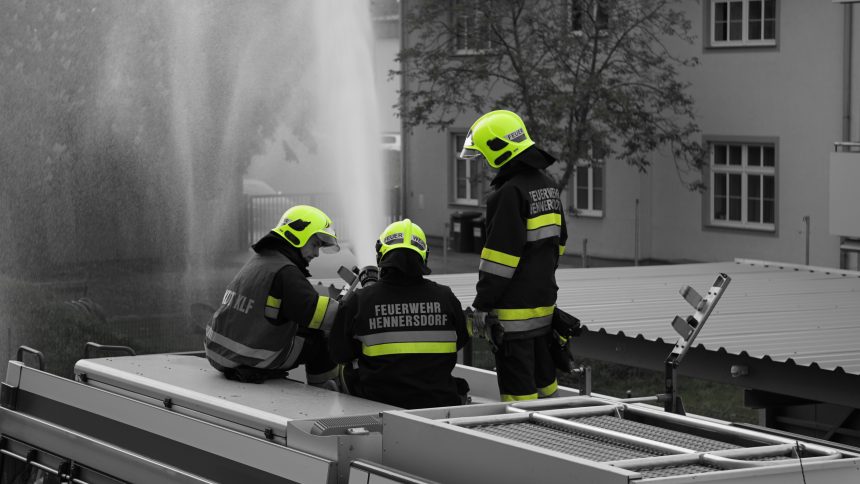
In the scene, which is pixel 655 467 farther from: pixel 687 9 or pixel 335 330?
pixel 687 9

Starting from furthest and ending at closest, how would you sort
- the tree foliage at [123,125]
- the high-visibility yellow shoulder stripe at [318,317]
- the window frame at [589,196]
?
A: 1. the window frame at [589,196]
2. the tree foliage at [123,125]
3. the high-visibility yellow shoulder stripe at [318,317]

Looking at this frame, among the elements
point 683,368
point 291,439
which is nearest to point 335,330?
point 291,439

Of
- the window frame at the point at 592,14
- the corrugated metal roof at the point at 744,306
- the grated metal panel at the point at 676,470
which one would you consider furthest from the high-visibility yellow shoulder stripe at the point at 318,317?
the window frame at the point at 592,14

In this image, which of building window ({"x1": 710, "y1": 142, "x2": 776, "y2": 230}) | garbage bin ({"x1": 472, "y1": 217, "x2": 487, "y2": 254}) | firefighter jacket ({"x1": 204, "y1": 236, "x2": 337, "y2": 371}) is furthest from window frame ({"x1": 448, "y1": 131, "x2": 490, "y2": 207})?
firefighter jacket ({"x1": 204, "y1": 236, "x2": 337, "y2": 371})

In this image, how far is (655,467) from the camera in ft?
16.7

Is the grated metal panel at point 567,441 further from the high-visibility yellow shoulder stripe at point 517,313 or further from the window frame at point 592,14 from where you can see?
the window frame at point 592,14

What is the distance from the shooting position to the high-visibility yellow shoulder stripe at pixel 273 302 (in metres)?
7.65

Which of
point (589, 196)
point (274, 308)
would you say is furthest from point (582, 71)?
point (274, 308)

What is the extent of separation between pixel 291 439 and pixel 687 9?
2305cm

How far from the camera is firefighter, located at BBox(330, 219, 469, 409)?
6.82m

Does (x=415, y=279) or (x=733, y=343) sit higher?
(x=415, y=279)

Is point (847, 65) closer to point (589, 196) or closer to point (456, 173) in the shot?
point (589, 196)

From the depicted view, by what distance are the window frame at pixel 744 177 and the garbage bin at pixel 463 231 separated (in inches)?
217

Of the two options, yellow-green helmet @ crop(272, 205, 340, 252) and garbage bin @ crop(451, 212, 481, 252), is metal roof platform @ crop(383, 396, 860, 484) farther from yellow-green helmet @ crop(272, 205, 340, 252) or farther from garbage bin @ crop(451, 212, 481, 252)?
garbage bin @ crop(451, 212, 481, 252)
